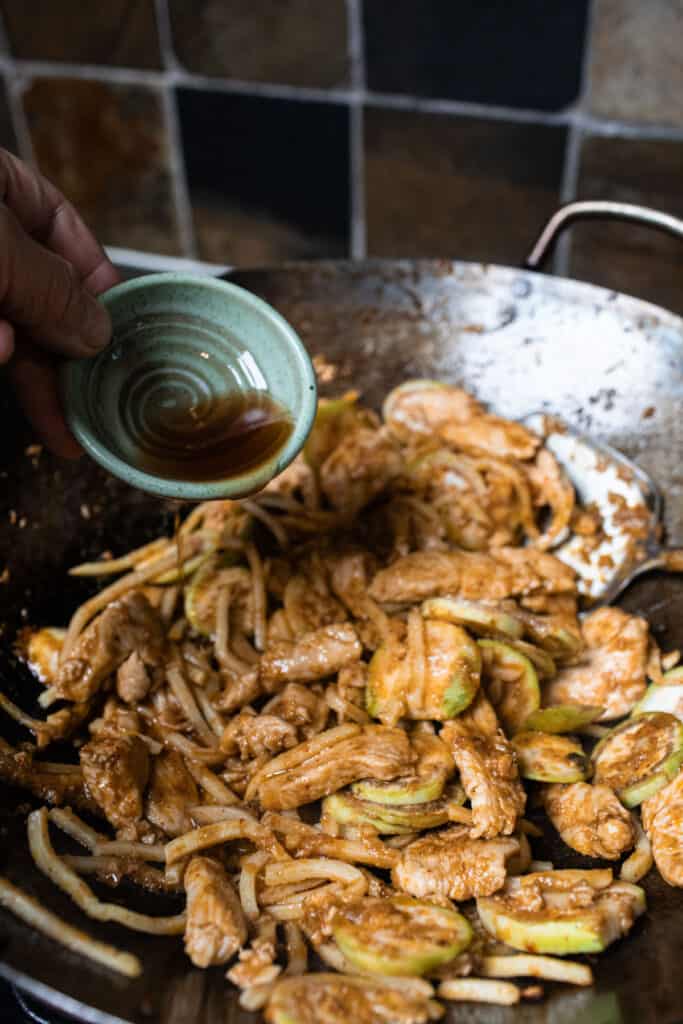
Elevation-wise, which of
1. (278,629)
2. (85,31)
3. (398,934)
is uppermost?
(85,31)

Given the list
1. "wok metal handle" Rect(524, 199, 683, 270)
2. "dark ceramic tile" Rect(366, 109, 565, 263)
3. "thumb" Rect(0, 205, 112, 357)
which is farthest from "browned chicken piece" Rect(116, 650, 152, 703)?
"dark ceramic tile" Rect(366, 109, 565, 263)

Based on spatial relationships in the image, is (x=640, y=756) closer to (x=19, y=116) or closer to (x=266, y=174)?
(x=266, y=174)

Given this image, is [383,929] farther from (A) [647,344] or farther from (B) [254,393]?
(A) [647,344]

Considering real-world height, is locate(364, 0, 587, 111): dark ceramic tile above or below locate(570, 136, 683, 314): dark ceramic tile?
above

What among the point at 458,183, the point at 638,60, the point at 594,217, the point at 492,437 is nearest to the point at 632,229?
the point at 638,60

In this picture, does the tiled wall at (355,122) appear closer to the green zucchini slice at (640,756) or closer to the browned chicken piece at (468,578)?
the browned chicken piece at (468,578)

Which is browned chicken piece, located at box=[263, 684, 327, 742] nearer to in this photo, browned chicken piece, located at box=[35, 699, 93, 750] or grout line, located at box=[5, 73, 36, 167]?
browned chicken piece, located at box=[35, 699, 93, 750]
